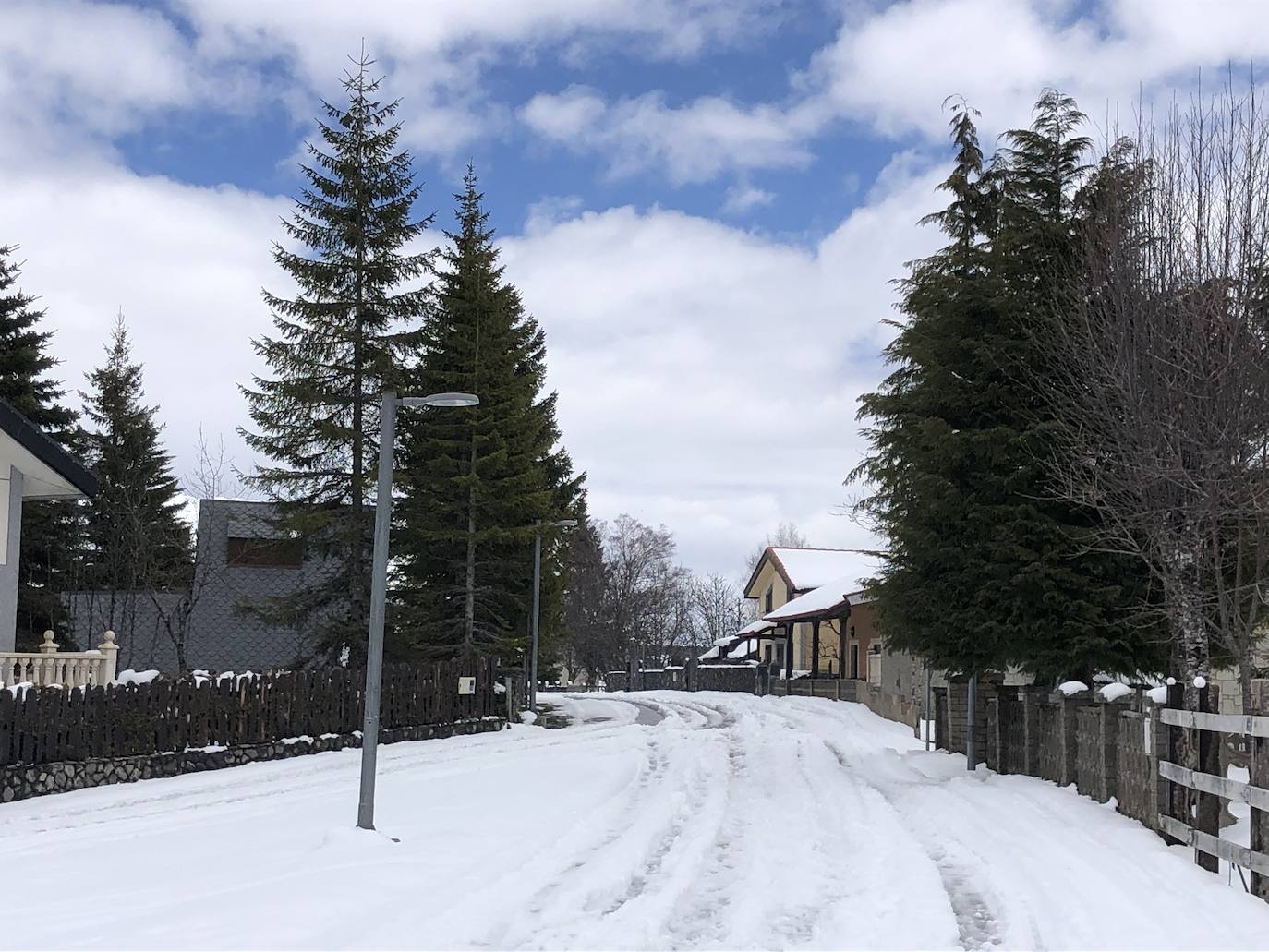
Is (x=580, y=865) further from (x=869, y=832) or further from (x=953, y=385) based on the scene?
(x=953, y=385)

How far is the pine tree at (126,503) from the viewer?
37000mm

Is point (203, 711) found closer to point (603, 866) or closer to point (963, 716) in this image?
point (603, 866)

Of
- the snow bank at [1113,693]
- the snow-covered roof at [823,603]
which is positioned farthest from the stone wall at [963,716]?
the snow-covered roof at [823,603]

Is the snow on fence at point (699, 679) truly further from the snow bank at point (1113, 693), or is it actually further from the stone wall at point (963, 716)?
the snow bank at point (1113, 693)

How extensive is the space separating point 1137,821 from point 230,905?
8.52 m

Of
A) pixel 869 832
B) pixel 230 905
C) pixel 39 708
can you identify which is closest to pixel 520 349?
pixel 39 708

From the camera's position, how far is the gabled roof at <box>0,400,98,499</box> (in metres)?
20.9

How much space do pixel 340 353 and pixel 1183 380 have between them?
62.6 ft

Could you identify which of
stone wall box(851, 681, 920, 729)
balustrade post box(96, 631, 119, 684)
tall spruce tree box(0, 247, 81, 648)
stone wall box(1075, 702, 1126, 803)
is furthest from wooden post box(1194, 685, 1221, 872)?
tall spruce tree box(0, 247, 81, 648)

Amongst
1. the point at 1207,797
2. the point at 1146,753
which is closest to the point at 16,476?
the point at 1146,753

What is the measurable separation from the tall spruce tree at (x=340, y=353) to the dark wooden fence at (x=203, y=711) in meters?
3.49

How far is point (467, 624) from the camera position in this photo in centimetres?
2969

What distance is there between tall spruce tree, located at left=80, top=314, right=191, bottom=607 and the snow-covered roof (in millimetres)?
23087

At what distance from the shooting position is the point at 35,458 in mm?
21562
